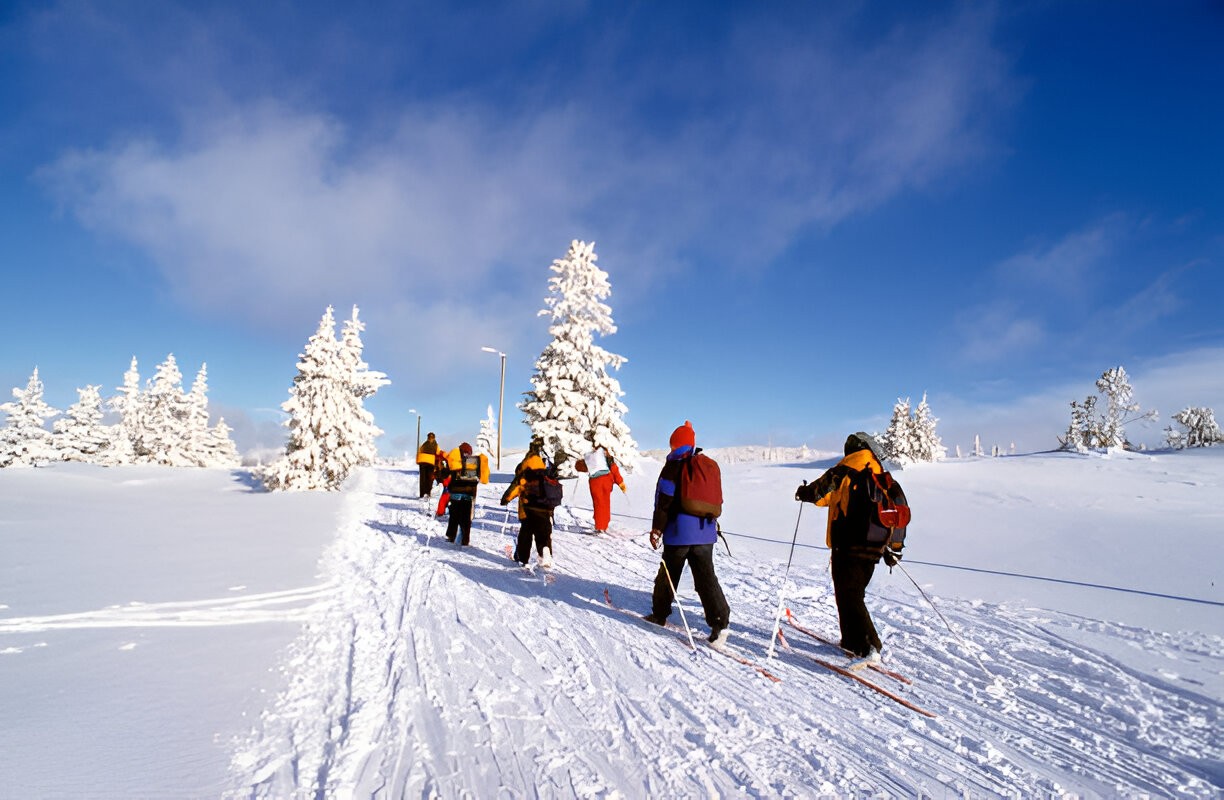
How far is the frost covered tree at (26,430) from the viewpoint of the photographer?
3694 centimetres

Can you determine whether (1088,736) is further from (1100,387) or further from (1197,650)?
(1100,387)

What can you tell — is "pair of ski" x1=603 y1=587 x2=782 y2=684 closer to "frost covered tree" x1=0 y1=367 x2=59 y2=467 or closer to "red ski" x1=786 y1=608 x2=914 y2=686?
"red ski" x1=786 y1=608 x2=914 y2=686

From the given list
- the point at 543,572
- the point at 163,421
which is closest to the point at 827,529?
the point at 543,572

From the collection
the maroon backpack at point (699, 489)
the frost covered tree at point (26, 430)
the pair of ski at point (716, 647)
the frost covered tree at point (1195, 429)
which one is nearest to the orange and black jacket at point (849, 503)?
the maroon backpack at point (699, 489)

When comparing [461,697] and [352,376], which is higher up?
[352,376]

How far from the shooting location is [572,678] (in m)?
4.79

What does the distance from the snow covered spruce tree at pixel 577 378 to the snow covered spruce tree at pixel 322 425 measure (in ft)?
27.1

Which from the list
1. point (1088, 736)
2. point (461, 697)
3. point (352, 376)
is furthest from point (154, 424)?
point (1088, 736)

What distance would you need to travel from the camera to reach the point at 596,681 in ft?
15.5

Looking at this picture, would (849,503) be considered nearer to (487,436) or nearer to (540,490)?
(540,490)

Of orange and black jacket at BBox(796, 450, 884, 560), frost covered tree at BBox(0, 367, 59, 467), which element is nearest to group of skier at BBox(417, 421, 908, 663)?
orange and black jacket at BBox(796, 450, 884, 560)

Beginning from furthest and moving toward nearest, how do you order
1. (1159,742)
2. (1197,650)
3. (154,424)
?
(154,424), (1197,650), (1159,742)

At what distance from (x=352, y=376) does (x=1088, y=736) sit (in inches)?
1084

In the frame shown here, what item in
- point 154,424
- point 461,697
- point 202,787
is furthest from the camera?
point 154,424
